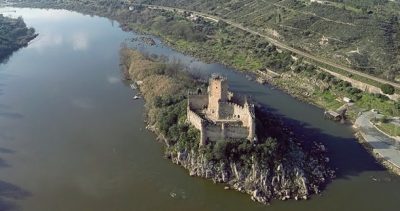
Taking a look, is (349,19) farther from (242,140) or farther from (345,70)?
(242,140)

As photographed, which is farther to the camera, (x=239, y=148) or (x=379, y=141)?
(x=379, y=141)

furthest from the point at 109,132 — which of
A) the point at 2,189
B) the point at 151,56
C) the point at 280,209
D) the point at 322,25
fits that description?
the point at 322,25

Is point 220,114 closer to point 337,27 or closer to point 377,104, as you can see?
point 377,104

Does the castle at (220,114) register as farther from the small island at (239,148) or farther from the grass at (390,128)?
the grass at (390,128)

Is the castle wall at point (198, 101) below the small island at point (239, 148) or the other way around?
the other way around

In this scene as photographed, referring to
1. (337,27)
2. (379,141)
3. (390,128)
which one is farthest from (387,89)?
(337,27)

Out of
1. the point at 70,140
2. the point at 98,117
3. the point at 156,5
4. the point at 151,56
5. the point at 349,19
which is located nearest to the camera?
the point at 70,140

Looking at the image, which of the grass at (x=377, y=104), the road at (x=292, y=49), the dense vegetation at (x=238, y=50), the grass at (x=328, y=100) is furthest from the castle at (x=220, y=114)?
the road at (x=292, y=49)
